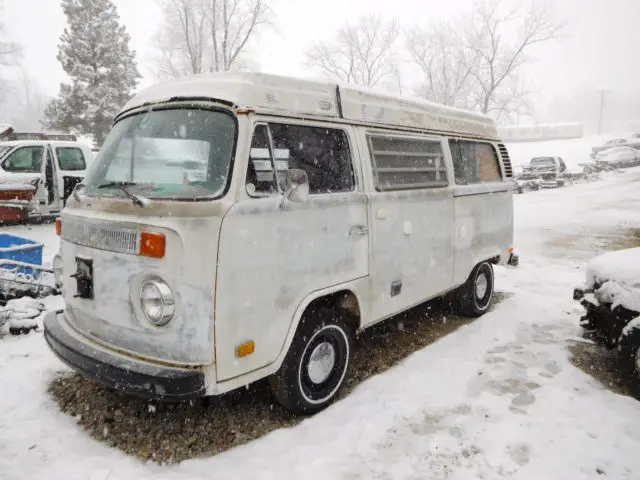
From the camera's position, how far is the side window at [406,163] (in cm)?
420

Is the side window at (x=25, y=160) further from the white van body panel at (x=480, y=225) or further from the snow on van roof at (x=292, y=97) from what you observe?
the white van body panel at (x=480, y=225)

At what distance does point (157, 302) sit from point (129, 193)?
2.44ft

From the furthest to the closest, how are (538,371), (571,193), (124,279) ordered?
(571,193) < (538,371) < (124,279)

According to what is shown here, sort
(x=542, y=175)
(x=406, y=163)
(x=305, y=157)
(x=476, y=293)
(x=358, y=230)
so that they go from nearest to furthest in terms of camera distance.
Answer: (x=305, y=157) → (x=358, y=230) → (x=406, y=163) → (x=476, y=293) → (x=542, y=175)

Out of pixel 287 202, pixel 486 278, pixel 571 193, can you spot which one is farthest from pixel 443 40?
pixel 287 202

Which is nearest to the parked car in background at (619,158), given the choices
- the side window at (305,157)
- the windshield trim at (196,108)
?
the side window at (305,157)

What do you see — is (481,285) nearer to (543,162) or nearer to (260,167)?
(260,167)

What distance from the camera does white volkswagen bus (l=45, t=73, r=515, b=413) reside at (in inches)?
112

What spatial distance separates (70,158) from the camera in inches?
464

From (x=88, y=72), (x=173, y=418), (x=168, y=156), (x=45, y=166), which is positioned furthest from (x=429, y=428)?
(x=88, y=72)

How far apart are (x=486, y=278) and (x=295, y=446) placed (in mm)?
4011

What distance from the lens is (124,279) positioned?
302 centimetres

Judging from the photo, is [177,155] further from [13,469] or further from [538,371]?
[538,371]

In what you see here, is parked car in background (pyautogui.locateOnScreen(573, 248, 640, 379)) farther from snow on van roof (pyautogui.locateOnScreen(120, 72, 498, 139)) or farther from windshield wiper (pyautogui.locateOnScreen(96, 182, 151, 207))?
windshield wiper (pyautogui.locateOnScreen(96, 182, 151, 207))
